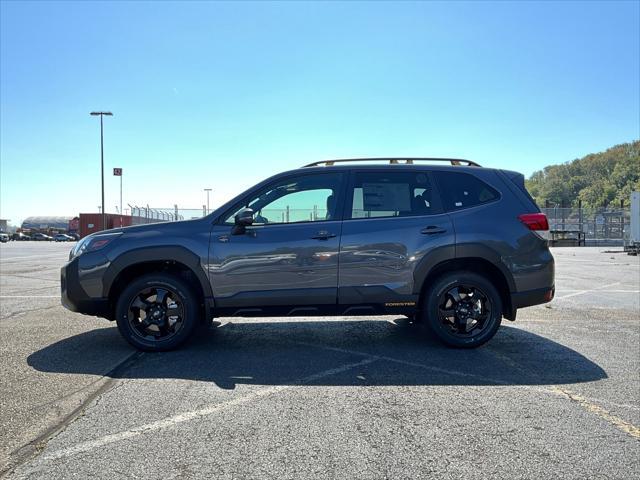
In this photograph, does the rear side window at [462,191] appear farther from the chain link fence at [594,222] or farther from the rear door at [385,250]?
the chain link fence at [594,222]

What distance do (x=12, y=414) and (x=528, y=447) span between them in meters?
3.46

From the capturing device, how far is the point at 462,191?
5.19 m

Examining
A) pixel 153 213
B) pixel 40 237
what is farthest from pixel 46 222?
pixel 153 213

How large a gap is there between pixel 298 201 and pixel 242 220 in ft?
2.44

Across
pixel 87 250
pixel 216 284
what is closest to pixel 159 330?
pixel 216 284

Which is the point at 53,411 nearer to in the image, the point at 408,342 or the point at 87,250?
the point at 87,250

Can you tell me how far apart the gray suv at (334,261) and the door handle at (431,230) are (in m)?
0.01

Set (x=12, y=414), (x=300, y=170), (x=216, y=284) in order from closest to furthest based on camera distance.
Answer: (x=12, y=414), (x=216, y=284), (x=300, y=170)

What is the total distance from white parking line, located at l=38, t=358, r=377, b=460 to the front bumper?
2188mm

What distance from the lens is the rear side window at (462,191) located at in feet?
16.9

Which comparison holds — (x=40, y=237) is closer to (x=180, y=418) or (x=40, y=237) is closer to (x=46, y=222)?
(x=46, y=222)

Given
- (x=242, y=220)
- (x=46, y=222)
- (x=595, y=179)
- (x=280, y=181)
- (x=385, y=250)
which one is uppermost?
(x=595, y=179)

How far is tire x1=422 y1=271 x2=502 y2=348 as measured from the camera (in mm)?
5004

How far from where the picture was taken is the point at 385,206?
16.7ft
